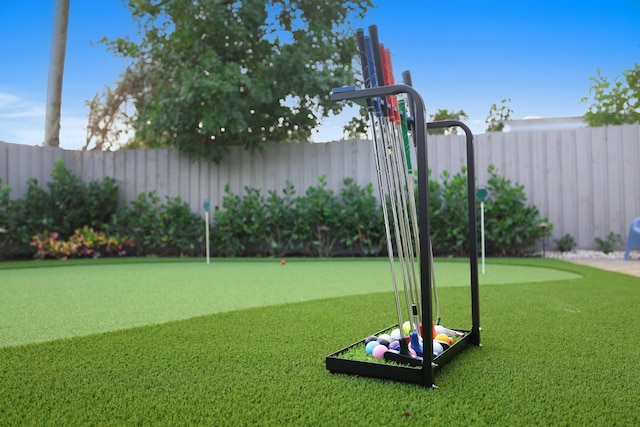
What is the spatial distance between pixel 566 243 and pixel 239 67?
17.0 ft

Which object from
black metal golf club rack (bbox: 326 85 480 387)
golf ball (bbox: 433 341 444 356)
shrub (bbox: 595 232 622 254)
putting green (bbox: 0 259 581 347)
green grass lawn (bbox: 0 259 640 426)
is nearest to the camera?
green grass lawn (bbox: 0 259 640 426)

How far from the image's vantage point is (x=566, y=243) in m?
7.01

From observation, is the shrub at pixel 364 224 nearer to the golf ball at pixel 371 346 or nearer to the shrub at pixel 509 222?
the shrub at pixel 509 222

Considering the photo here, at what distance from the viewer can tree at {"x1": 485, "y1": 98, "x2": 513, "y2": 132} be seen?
10711mm

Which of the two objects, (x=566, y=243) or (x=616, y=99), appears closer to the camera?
(x=566, y=243)

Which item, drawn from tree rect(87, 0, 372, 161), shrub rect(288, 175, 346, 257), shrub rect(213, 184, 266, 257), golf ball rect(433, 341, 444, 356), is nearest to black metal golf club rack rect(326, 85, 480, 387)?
golf ball rect(433, 341, 444, 356)

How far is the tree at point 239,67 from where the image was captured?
7105 mm

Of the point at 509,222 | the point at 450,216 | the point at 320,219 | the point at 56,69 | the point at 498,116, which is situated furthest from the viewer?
the point at 498,116

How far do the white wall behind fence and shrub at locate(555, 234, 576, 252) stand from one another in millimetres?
130

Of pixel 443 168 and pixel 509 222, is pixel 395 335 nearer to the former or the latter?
pixel 509 222

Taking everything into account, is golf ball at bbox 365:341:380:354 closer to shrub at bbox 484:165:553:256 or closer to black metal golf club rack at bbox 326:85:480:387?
black metal golf club rack at bbox 326:85:480:387

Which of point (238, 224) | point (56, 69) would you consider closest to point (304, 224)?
point (238, 224)

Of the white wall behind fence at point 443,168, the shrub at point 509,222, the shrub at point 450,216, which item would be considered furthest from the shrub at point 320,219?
the shrub at point 509,222

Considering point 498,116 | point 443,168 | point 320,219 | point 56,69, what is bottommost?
point 320,219
